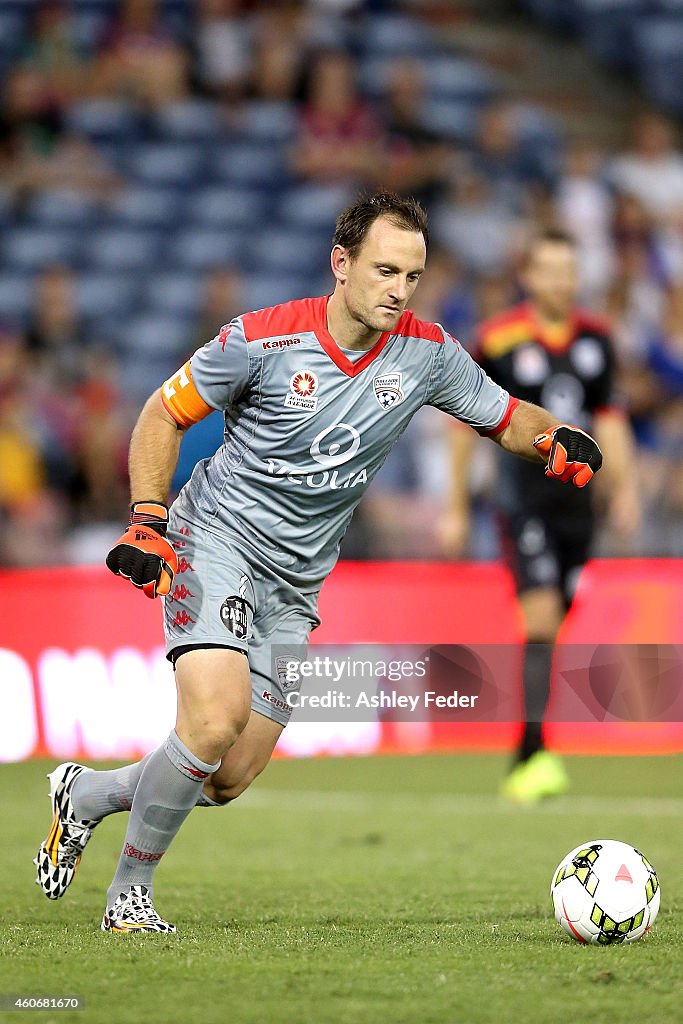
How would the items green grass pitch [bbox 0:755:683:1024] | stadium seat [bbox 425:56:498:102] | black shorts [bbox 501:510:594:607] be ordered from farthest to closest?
1. stadium seat [bbox 425:56:498:102]
2. black shorts [bbox 501:510:594:607]
3. green grass pitch [bbox 0:755:683:1024]

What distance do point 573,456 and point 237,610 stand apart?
109 centimetres

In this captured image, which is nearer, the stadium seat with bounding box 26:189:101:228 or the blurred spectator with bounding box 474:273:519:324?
the blurred spectator with bounding box 474:273:519:324

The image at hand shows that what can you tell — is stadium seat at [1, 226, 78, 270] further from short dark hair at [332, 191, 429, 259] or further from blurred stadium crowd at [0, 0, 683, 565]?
short dark hair at [332, 191, 429, 259]

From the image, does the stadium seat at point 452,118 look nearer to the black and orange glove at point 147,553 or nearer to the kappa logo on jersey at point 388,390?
the kappa logo on jersey at point 388,390

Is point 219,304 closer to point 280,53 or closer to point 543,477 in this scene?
point 280,53

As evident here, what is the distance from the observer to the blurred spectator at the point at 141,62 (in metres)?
15.6

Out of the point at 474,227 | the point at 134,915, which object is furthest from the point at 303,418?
the point at 474,227

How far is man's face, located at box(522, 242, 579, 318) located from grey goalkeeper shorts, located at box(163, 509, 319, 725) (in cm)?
349

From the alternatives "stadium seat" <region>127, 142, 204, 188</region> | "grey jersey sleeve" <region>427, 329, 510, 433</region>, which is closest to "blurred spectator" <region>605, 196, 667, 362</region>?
"stadium seat" <region>127, 142, 204, 188</region>

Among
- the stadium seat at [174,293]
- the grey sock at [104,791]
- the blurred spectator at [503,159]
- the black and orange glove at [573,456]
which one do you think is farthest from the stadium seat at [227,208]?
the black and orange glove at [573,456]

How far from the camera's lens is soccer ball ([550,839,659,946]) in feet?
15.0

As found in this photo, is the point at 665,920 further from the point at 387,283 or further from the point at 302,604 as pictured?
the point at 387,283

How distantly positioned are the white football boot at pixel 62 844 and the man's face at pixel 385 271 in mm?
1749

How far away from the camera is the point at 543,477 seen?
8328 millimetres
